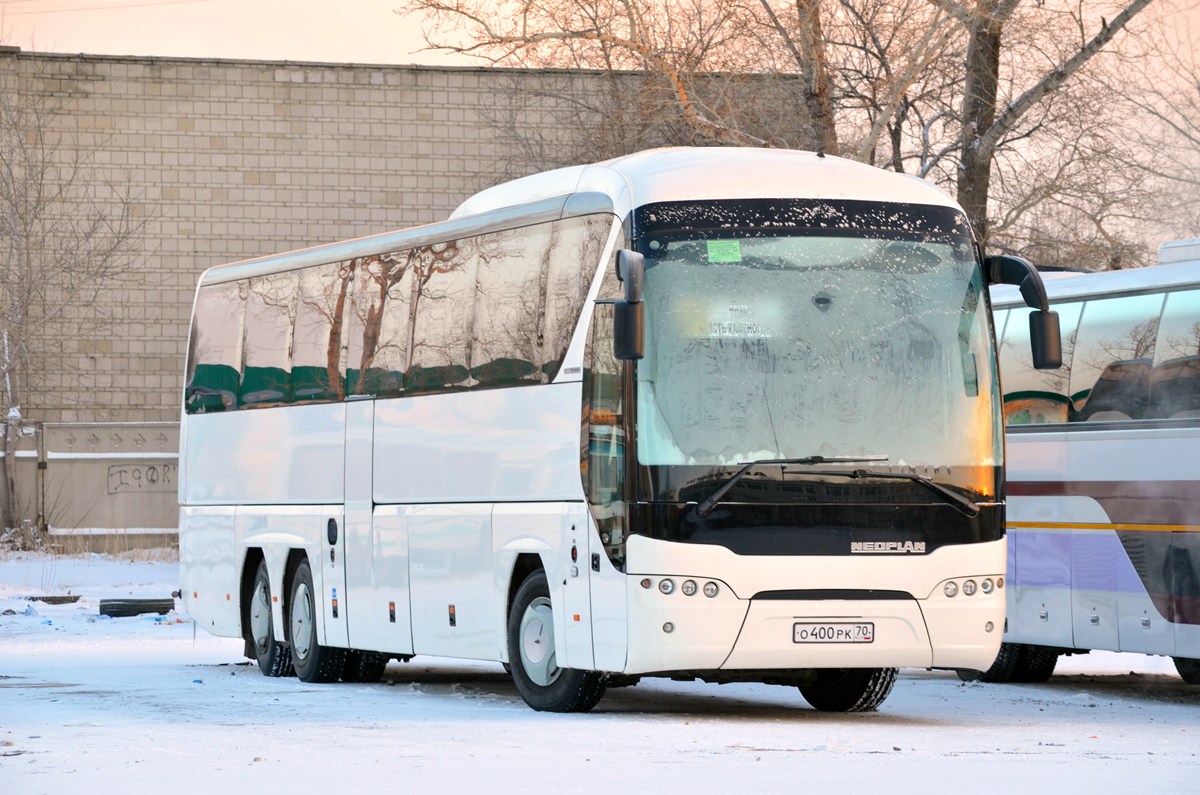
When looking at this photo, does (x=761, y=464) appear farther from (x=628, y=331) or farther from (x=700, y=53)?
(x=700, y=53)

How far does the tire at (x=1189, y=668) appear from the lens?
17.8 metres

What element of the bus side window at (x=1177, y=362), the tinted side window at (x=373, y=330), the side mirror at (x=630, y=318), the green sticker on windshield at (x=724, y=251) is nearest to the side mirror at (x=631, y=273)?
the side mirror at (x=630, y=318)

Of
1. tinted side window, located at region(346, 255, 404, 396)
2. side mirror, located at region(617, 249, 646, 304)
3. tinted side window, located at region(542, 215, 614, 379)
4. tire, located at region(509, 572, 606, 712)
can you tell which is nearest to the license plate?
tire, located at region(509, 572, 606, 712)

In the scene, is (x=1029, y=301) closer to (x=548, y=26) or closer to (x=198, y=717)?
(x=198, y=717)

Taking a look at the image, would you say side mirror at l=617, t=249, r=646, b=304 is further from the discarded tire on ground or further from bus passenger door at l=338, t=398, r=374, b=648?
the discarded tire on ground

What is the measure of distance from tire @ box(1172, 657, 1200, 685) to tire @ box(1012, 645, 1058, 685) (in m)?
1.24

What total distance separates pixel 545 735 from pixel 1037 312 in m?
4.20

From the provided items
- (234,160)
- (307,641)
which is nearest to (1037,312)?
(307,641)

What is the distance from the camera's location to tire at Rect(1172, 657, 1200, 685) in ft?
58.4

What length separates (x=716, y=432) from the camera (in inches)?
506

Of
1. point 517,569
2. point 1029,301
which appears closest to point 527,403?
point 517,569

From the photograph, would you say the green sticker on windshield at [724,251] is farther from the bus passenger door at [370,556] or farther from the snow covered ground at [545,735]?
the bus passenger door at [370,556]

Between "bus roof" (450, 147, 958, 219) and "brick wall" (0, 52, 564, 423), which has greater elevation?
"brick wall" (0, 52, 564, 423)

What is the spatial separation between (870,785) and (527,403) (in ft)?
16.1
